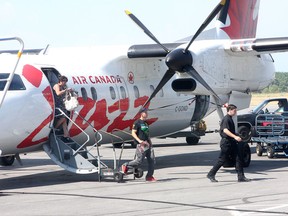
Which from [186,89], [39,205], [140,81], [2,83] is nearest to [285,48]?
[186,89]

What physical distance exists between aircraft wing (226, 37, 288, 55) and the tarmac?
3.11 metres

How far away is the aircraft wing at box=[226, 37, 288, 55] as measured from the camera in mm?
18022

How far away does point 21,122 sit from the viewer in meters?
14.7

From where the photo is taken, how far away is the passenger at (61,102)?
1573cm

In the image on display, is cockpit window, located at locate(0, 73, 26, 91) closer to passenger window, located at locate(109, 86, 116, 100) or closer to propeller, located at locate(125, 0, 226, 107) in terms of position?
passenger window, located at locate(109, 86, 116, 100)

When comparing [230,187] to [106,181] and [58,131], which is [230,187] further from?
[58,131]

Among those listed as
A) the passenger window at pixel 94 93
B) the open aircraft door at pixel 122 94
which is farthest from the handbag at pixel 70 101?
the open aircraft door at pixel 122 94

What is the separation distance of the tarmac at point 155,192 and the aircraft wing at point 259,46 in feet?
10.2

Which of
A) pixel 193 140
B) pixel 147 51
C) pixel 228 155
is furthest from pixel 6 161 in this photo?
pixel 193 140

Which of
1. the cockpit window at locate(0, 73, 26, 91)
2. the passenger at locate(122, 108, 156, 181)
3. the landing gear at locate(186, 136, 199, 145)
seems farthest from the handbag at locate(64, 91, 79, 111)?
the landing gear at locate(186, 136, 199, 145)

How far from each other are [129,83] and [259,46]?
11.9 feet

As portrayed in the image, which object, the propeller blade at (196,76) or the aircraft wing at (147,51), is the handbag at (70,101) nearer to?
the aircraft wing at (147,51)

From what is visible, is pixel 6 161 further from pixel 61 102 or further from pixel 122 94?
pixel 61 102

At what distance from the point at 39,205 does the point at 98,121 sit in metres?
5.21
